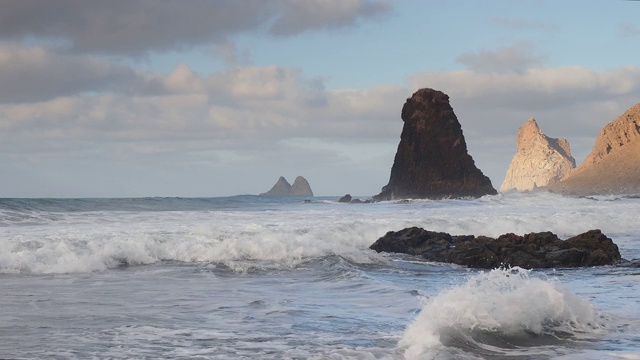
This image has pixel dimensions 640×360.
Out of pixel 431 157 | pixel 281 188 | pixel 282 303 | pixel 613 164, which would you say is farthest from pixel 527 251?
pixel 281 188

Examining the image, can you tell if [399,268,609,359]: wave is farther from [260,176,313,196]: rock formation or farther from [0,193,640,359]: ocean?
[260,176,313,196]: rock formation

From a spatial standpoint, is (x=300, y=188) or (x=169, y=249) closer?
(x=169, y=249)

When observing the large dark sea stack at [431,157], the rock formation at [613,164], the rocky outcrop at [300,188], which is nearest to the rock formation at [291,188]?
the rocky outcrop at [300,188]

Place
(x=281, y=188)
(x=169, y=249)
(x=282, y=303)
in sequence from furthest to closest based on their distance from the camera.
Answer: (x=281, y=188) → (x=169, y=249) → (x=282, y=303)

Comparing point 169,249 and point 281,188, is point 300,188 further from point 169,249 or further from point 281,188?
point 169,249

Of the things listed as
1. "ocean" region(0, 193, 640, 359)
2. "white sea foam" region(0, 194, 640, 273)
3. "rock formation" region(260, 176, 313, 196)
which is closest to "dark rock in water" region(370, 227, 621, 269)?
"ocean" region(0, 193, 640, 359)

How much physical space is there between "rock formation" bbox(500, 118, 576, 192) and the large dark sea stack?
104321 millimetres

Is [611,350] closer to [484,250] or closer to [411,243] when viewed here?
[484,250]

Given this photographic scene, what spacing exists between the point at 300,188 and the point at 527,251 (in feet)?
528

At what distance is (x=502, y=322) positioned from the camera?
944 cm

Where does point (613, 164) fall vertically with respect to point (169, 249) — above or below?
above

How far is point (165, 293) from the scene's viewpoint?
519 inches

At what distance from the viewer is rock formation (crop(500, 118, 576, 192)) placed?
186 metres

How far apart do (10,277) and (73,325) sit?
23.3ft
